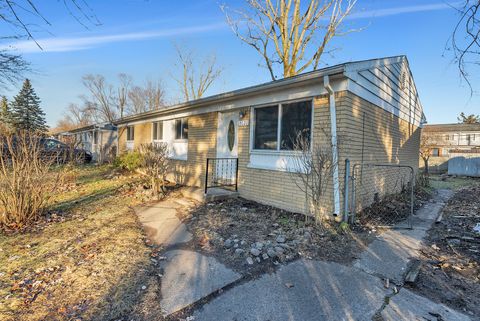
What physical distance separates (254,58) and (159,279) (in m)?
15.9

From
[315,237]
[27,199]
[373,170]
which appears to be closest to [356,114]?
[373,170]

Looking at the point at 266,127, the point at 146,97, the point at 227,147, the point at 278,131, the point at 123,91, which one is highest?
the point at 123,91

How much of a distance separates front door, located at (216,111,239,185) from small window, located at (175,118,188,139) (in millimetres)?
2191

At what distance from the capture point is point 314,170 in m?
5.02

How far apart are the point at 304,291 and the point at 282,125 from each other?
4035 mm

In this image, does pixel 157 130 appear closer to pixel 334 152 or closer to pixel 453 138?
pixel 334 152

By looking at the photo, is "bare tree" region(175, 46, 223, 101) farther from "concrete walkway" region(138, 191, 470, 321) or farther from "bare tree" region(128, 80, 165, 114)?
"concrete walkway" region(138, 191, 470, 321)

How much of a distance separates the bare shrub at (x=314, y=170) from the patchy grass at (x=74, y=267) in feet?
10.4

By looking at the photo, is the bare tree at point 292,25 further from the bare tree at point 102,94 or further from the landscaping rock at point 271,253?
the bare tree at point 102,94

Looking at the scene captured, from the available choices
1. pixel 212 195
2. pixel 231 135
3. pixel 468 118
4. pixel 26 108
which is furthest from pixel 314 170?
pixel 468 118

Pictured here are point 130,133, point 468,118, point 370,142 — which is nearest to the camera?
point 370,142

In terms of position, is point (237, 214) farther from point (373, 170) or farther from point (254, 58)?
point (254, 58)

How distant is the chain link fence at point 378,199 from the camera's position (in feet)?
18.9

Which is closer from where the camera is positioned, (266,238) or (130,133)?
(266,238)
